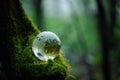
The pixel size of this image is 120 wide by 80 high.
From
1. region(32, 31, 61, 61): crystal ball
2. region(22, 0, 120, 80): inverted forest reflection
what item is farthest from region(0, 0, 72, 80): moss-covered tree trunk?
region(22, 0, 120, 80): inverted forest reflection

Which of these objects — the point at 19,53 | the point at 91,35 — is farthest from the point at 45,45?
the point at 91,35

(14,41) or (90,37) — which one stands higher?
(90,37)

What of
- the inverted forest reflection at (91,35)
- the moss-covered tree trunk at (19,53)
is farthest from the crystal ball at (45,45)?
the inverted forest reflection at (91,35)

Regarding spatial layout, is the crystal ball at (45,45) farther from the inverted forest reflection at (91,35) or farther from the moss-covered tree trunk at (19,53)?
the inverted forest reflection at (91,35)

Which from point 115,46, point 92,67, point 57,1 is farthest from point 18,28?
point 57,1

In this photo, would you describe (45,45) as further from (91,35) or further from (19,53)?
(91,35)

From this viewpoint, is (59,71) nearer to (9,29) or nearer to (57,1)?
(9,29)
